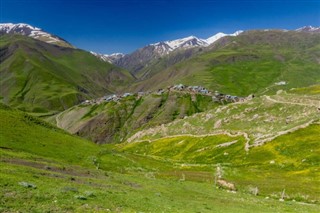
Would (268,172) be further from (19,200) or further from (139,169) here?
(19,200)

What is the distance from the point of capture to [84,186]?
140 feet

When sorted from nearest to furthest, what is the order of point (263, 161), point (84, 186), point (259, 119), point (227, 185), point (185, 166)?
1. point (84, 186)
2. point (227, 185)
3. point (263, 161)
4. point (185, 166)
5. point (259, 119)

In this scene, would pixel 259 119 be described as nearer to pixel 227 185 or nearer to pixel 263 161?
pixel 263 161

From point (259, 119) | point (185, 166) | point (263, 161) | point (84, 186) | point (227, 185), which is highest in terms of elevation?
point (259, 119)

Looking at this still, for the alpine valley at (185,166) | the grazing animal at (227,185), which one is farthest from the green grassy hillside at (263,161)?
the grazing animal at (227,185)

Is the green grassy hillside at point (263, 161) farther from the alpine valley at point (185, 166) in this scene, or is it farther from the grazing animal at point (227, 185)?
the grazing animal at point (227, 185)

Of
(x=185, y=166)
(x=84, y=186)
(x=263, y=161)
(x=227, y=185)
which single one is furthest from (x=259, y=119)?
(x=84, y=186)

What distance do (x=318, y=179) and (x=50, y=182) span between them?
183 feet

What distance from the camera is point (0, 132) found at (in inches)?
3022

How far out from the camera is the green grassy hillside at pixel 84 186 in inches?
1273

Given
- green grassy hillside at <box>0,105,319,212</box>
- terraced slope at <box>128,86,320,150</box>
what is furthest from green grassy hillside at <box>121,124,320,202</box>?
terraced slope at <box>128,86,320,150</box>

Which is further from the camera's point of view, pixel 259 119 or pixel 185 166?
pixel 259 119

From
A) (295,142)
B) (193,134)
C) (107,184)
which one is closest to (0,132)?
(107,184)

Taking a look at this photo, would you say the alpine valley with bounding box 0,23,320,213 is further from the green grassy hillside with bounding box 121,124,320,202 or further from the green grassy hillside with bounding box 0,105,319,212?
the green grassy hillside with bounding box 121,124,320,202
